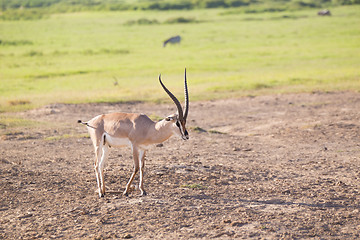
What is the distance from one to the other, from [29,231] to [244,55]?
24.9 metres

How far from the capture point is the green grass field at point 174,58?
734 inches

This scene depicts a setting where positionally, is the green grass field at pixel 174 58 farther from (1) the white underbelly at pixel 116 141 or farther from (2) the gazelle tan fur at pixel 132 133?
(1) the white underbelly at pixel 116 141

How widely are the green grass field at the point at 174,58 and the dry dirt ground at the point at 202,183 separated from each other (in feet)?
16.6

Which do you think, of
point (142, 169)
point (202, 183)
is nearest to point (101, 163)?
point (142, 169)

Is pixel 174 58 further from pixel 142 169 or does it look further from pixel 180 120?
pixel 180 120

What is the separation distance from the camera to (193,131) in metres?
11.9

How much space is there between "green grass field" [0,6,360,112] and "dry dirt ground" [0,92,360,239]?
5.06 m

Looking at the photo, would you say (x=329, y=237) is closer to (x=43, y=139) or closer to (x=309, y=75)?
(x=43, y=139)

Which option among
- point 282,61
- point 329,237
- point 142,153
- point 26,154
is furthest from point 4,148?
point 282,61

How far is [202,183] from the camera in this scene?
7.79 meters

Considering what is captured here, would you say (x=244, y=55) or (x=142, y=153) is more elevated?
(x=142, y=153)

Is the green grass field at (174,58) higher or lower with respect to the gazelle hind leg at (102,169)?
lower

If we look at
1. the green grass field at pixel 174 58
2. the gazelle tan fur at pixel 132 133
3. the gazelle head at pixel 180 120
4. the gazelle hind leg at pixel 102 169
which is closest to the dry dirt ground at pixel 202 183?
the gazelle hind leg at pixel 102 169

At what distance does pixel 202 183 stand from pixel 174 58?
21.7m
